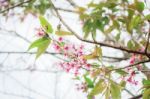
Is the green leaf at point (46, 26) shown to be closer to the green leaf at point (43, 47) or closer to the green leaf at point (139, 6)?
the green leaf at point (43, 47)

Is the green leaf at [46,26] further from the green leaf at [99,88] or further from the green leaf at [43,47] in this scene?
the green leaf at [99,88]

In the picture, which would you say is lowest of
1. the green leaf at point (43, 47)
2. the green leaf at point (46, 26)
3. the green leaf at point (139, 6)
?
the green leaf at point (43, 47)

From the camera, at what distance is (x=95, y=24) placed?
1126 millimetres

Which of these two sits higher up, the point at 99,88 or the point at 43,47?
the point at 43,47

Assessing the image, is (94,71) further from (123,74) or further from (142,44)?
(142,44)

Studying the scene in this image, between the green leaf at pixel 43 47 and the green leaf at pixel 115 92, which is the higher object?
the green leaf at pixel 43 47

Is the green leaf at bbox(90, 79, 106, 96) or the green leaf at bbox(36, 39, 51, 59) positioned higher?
the green leaf at bbox(36, 39, 51, 59)

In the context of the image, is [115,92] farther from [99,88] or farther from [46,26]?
[46,26]

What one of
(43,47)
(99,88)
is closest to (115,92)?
(99,88)

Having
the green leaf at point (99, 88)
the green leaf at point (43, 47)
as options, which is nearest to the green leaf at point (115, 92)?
the green leaf at point (99, 88)

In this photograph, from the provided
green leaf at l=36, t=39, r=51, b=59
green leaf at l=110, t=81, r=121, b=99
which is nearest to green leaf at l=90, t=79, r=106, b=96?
green leaf at l=110, t=81, r=121, b=99

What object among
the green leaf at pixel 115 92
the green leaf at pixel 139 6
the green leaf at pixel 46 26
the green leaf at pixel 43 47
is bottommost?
the green leaf at pixel 115 92

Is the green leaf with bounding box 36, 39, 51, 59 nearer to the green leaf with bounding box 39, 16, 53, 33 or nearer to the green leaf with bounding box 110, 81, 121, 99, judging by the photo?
the green leaf with bounding box 39, 16, 53, 33

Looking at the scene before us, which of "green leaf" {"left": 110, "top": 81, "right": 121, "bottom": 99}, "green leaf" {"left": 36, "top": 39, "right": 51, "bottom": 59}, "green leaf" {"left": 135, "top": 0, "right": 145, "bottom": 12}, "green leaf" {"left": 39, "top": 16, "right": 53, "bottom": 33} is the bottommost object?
"green leaf" {"left": 110, "top": 81, "right": 121, "bottom": 99}
